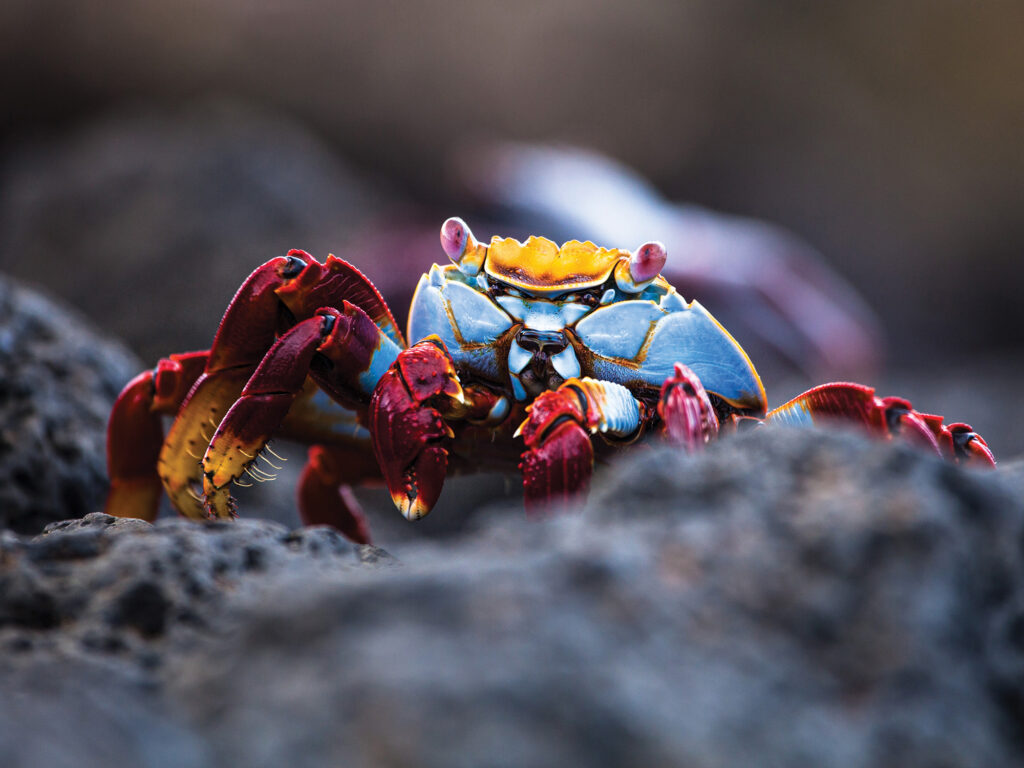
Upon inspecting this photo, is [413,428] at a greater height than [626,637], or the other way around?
[413,428]

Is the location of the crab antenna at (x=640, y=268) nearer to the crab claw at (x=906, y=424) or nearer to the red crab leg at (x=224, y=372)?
the crab claw at (x=906, y=424)

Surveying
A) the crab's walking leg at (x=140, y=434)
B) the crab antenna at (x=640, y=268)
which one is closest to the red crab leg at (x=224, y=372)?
the crab's walking leg at (x=140, y=434)

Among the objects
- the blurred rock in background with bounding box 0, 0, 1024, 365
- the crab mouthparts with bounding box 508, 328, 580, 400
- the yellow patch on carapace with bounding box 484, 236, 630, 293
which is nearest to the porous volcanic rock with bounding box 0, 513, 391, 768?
the crab mouthparts with bounding box 508, 328, 580, 400

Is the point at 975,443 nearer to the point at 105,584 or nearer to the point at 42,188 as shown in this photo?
the point at 105,584


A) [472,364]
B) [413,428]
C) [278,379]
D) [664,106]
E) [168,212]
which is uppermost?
[664,106]

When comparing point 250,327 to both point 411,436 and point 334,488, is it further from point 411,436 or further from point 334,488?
point 334,488

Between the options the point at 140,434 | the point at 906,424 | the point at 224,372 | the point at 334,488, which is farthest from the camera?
the point at 334,488

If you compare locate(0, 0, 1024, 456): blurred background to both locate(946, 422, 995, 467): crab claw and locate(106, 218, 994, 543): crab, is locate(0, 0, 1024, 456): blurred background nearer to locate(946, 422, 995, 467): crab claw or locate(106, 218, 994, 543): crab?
locate(106, 218, 994, 543): crab

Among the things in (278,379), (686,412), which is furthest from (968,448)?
(278,379)
